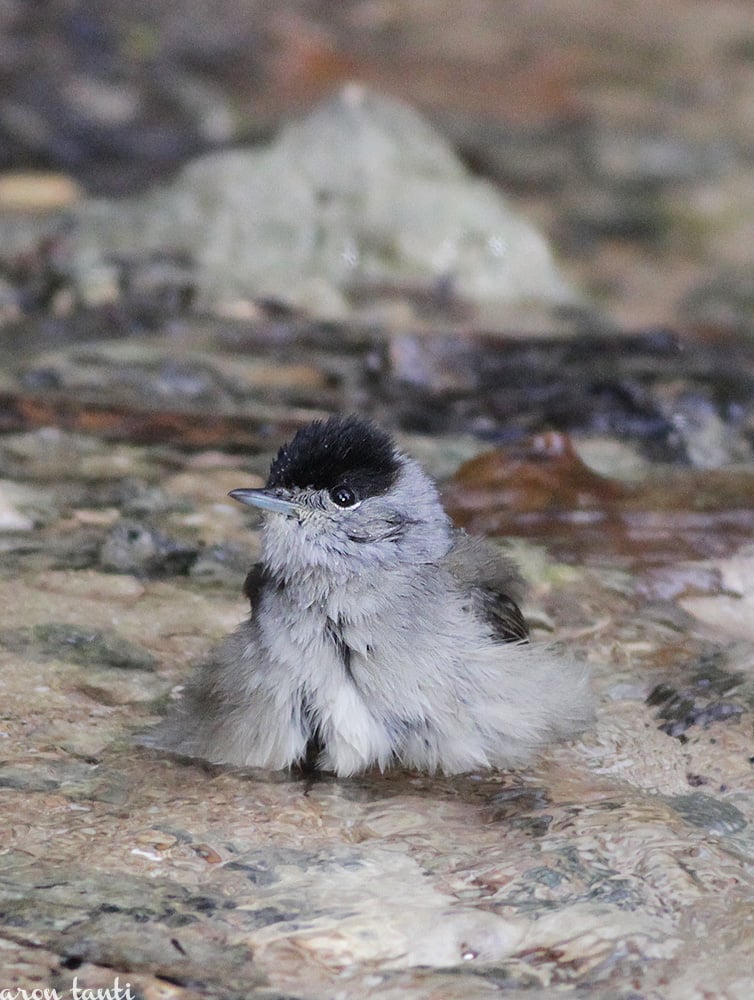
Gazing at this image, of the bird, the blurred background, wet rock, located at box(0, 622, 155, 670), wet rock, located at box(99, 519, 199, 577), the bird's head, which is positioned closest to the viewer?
the bird

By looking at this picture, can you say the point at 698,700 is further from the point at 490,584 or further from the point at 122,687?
the point at 122,687

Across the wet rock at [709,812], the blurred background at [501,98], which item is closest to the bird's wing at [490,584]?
the wet rock at [709,812]

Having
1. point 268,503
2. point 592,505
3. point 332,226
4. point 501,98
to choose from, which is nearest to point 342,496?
point 268,503

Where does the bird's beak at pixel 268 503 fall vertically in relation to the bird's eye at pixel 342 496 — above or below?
below

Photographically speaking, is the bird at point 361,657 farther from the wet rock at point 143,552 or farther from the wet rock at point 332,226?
the wet rock at point 332,226

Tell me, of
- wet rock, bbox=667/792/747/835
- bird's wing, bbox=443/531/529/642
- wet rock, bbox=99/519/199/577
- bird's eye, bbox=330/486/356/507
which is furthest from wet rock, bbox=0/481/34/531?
wet rock, bbox=667/792/747/835

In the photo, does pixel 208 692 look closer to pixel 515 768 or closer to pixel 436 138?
pixel 515 768

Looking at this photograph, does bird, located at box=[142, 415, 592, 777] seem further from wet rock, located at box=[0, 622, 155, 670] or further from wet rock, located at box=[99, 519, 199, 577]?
wet rock, located at box=[99, 519, 199, 577]
